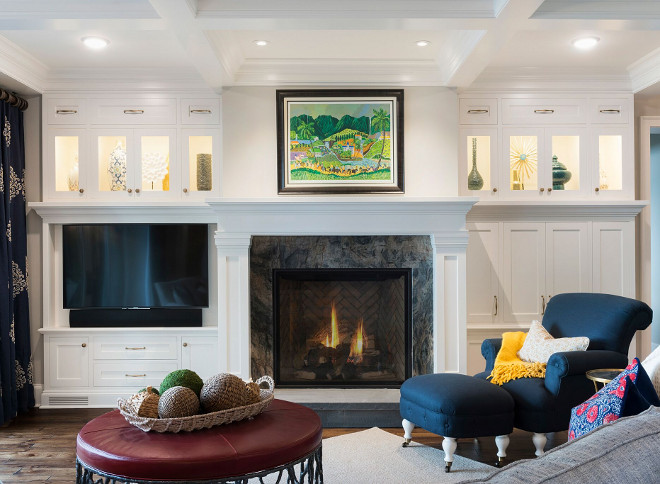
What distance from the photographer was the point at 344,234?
4.38 meters

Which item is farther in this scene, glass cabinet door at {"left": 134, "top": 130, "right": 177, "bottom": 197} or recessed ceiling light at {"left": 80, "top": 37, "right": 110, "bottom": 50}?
glass cabinet door at {"left": 134, "top": 130, "right": 177, "bottom": 197}

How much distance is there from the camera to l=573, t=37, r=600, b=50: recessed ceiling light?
12.9 feet

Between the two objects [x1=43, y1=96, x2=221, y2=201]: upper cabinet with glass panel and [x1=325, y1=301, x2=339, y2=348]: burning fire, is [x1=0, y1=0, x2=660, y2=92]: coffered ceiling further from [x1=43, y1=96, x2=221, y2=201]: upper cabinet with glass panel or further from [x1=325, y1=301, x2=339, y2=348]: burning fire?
[x1=325, y1=301, x2=339, y2=348]: burning fire

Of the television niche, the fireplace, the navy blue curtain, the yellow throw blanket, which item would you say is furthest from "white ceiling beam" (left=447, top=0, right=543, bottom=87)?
the navy blue curtain

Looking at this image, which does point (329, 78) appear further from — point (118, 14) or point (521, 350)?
point (521, 350)

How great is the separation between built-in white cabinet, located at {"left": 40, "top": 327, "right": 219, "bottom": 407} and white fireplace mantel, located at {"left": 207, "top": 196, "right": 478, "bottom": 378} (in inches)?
18.0

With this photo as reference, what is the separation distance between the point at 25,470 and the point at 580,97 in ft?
15.3

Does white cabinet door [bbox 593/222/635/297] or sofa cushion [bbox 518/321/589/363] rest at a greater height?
white cabinet door [bbox 593/222/635/297]

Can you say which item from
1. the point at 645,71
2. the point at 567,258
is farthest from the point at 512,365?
the point at 645,71

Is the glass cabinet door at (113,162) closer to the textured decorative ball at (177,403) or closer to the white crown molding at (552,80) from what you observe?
the white crown molding at (552,80)

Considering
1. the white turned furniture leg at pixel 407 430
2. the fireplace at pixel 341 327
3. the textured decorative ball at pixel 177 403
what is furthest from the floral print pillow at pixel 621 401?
the fireplace at pixel 341 327

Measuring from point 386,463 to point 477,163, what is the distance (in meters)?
2.54

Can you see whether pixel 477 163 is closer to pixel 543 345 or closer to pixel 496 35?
pixel 496 35

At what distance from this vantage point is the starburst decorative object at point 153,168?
4.78m
